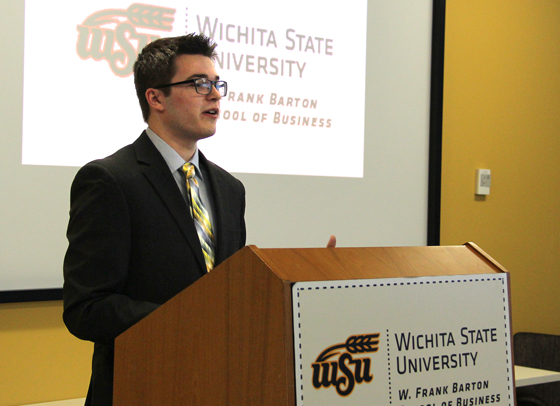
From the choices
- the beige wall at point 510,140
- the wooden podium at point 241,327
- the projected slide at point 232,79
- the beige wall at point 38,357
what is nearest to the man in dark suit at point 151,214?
the wooden podium at point 241,327

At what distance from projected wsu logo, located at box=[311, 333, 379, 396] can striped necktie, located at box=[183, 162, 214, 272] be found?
739 millimetres

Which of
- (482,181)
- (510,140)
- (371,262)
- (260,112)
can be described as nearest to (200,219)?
(371,262)

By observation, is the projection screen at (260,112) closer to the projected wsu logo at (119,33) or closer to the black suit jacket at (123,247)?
the projected wsu logo at (119,33)

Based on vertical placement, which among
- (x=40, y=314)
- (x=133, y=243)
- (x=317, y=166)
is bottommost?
(x=40, y=314)

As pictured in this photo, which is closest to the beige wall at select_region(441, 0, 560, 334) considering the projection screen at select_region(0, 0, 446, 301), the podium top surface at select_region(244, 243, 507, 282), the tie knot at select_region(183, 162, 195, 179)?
the projection screen at select_region(0, 0, 446, 301)

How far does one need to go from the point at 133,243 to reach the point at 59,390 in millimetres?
1140

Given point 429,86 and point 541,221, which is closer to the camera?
point 429,86

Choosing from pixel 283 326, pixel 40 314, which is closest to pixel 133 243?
pixel 283 326

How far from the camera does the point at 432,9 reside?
10.7 feet

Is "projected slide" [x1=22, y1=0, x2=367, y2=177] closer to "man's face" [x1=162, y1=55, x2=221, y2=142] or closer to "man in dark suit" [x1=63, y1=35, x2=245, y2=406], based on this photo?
"man in dark suit" [x1=63, y1=35, x2=245, y2=406]

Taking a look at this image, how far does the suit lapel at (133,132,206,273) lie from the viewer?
148cm

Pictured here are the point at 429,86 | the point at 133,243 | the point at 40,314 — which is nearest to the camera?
the point at 133,243

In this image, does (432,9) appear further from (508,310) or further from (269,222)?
(508,310)

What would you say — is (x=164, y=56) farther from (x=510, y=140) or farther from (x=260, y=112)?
(x=510, y=140)
